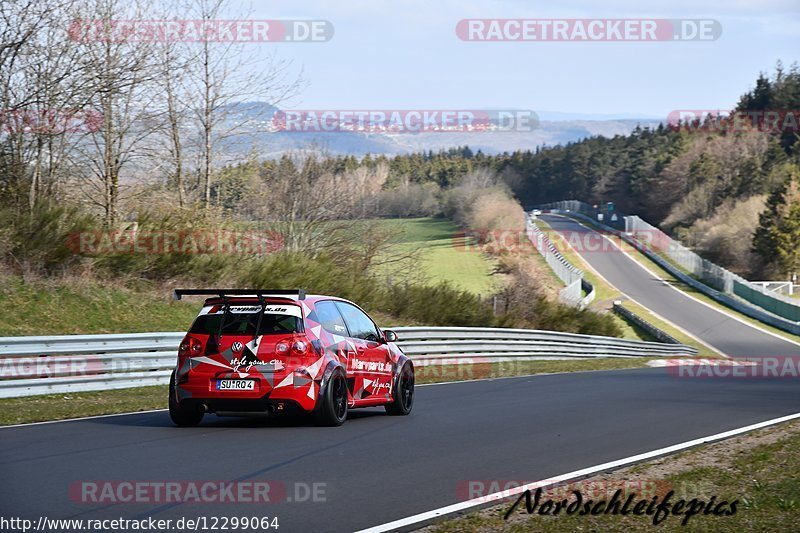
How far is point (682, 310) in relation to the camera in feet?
224

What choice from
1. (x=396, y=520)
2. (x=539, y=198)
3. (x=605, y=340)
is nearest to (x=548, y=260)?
(x=605, y=340)

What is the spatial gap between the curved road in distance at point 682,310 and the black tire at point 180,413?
42554 mm

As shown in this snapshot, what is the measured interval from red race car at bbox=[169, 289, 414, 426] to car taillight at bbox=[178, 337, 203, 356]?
1 cm

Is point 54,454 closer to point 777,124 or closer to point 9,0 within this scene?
point 9,0

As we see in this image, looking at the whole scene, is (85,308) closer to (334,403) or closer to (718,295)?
(334,403)

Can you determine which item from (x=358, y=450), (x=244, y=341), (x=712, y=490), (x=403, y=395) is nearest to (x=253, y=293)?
(x=244, y=341)

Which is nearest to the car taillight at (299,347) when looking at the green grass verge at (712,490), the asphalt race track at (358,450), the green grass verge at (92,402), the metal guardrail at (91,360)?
the asphalt race track at (358,450)

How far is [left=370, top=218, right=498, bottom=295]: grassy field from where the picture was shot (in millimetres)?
61594

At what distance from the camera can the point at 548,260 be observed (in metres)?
76.3

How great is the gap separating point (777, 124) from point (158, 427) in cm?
12963

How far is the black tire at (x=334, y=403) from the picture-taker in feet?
37.6

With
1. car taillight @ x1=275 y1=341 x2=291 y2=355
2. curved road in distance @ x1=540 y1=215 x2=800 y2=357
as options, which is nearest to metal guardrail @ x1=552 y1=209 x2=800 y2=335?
curved road in distance @ x1=540 y1=215 x2=800 y2=357

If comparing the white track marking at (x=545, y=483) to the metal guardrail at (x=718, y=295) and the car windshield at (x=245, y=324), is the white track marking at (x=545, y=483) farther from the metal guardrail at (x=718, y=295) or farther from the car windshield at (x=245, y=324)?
the metal guardrail at (x=718, y=295)

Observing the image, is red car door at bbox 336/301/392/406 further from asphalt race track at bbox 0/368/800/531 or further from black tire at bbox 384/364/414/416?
asphalt race track at bbox 0/368/800/531
